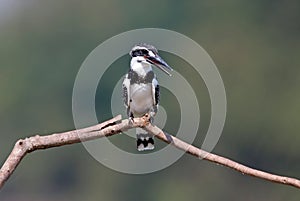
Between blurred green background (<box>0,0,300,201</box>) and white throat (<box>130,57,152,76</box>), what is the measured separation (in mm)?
8926

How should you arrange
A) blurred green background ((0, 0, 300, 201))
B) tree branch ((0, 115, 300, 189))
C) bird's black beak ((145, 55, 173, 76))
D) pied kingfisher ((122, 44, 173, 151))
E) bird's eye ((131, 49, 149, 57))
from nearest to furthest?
tree branch ((0, 115, 300, 189)) → bird's black beak ((145, 55, 173, 76)) → bird's eye ((131, 49, 149, 57)) → pied kingfisher ((122, 44, 173, 151)) → blurred green background ((0, 0, 300, 201))

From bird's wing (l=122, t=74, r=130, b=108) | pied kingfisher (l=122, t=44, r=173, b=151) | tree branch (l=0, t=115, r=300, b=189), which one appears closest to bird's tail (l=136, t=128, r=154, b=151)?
pied kingfisher (l=122, t=44, r=173, b=151)

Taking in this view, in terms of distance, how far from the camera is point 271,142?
45.9 ft

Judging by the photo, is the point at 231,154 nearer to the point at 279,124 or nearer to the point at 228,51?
the point at 279,124

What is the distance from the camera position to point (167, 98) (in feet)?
44.7

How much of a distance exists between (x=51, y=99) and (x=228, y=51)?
2.99 metres

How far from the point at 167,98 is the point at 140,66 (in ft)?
36.1

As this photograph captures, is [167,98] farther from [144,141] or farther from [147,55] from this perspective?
[147,55]

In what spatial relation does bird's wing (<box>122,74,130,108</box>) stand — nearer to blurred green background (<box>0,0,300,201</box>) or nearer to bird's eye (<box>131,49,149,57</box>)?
bird's eye (<box>131,49,149,57</box>)

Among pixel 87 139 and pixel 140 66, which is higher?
pixel 140 66

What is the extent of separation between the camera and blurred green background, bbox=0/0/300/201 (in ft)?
44.9

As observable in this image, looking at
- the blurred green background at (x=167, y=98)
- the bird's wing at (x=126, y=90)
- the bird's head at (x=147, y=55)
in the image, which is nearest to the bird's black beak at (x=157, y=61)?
the bird's head at (x=147, y=55)

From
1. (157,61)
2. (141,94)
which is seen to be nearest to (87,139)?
(157,61)

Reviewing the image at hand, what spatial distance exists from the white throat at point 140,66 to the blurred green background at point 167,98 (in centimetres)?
893
